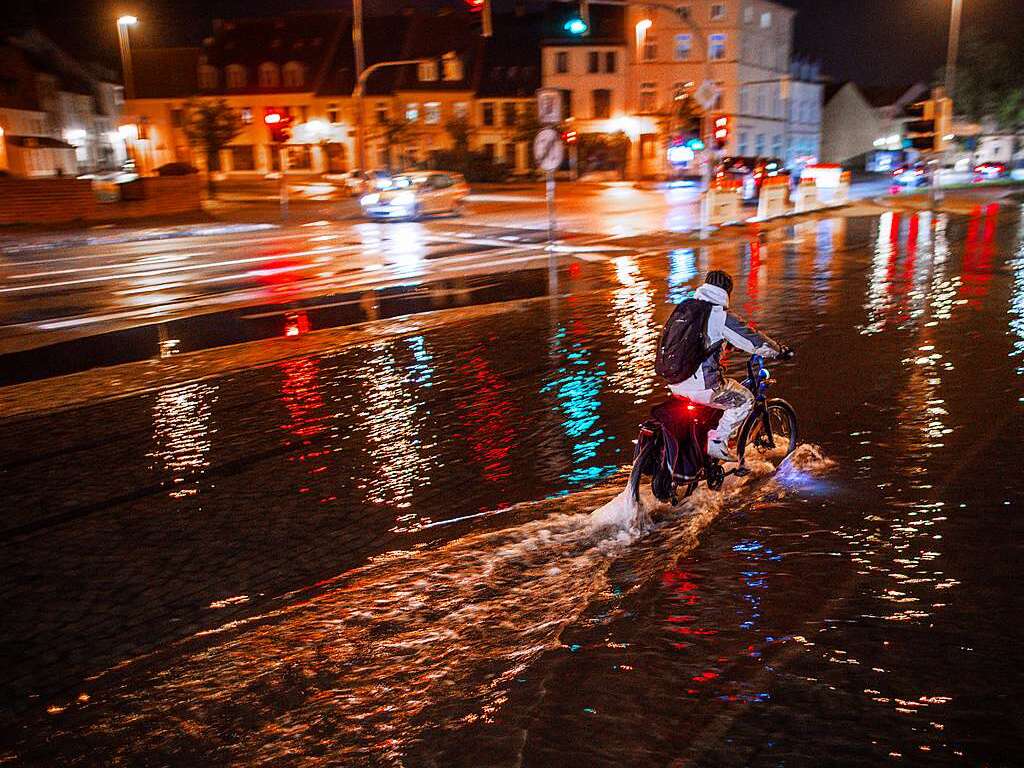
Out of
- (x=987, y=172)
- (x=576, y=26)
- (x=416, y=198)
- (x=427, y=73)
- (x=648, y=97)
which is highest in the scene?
(x=427, y=73)

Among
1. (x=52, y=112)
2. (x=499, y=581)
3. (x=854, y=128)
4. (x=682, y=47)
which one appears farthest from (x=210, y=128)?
(x=854, y=128)

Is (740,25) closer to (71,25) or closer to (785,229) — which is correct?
(785,229)

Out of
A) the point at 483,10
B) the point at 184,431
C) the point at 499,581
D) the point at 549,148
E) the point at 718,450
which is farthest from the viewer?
the point at 549,148

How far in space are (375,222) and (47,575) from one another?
91.2ft

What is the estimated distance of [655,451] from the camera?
5957 mm

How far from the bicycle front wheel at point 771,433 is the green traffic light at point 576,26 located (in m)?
14.7

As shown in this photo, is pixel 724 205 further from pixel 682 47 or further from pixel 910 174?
pixel 682 47

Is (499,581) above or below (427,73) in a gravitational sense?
below

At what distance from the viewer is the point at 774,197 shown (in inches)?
1268

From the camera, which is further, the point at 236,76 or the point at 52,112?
the point at 236,76

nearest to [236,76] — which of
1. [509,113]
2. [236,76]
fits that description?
[236,76]

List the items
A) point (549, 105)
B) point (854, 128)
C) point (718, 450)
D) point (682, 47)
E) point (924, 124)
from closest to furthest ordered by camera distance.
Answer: point (718, 450) → point (549, 105) → point (924, 124) → point (682, 47) → point (854, 128)

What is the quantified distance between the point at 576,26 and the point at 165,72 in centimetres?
6704

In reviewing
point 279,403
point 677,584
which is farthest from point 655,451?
point 279,403
